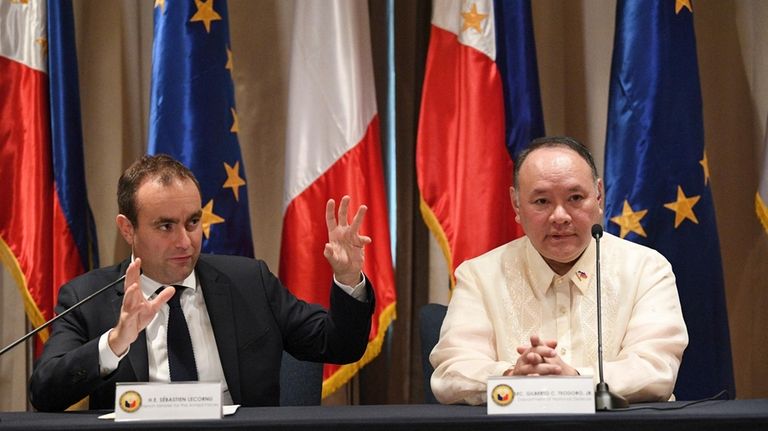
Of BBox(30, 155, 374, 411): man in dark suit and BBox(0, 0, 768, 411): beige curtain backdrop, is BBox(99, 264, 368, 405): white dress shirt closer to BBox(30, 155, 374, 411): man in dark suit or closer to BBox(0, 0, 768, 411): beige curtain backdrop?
BBox(30, 155, 374, 411): man in dark suit

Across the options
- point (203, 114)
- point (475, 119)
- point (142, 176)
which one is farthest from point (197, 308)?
point (475, 119)

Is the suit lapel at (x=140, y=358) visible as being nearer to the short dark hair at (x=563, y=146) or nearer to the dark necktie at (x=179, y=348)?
the dark necktie at (x=179, y=348)

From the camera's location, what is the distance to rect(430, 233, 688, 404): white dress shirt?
9.07ft

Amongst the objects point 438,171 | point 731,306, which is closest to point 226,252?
point 438,171

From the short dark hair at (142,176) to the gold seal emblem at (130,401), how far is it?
3.00 feet

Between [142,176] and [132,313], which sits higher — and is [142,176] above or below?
above

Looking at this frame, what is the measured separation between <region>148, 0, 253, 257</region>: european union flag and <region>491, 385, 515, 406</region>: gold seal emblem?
82.9 inches

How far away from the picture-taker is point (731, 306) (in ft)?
14.7

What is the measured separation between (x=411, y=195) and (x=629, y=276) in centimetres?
179

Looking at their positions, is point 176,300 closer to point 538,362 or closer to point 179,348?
point 179,348

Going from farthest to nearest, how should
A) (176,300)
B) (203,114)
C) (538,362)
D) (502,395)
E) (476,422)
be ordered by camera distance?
(203,114), (176,300), (538,362), (502,395), (476,422)

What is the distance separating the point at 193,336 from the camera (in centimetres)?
306

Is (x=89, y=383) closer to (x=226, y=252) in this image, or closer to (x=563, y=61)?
(x=226, y=252)

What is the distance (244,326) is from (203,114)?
126cm
